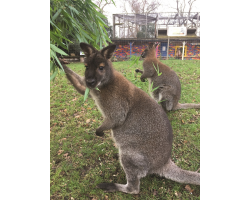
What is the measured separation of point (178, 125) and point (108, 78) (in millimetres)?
2499

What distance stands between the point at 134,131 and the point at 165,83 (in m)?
2.70

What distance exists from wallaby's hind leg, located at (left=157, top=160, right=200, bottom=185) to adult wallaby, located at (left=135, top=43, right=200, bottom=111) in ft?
8.16

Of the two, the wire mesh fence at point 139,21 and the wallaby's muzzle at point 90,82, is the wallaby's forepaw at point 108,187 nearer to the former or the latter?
the wallaby's muzzle at point 90,82

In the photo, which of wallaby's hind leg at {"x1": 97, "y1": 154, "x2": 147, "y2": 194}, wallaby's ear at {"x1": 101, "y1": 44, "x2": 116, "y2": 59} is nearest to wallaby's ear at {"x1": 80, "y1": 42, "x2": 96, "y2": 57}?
wallaby's ear at {"x1": 101, "y1": 44, "x2": 116, "y2": 59}

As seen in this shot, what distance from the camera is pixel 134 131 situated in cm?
225

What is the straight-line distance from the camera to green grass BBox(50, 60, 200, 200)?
2213mm

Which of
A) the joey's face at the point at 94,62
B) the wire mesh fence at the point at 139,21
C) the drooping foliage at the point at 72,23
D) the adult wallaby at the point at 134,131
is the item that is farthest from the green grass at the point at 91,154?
the wire mesh fence at the point at 139,21

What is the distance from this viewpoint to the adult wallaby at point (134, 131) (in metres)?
2.15

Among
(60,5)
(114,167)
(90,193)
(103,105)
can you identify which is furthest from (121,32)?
(90,193)

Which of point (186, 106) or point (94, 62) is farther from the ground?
point (94, 62)

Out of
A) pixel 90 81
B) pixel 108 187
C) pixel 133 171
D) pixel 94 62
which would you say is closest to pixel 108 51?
pixel 94 62

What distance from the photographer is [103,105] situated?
227 centimetres

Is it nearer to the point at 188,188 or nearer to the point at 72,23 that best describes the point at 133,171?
the point at 188,188

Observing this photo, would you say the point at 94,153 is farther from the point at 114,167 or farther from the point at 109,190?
the point at 109,190
